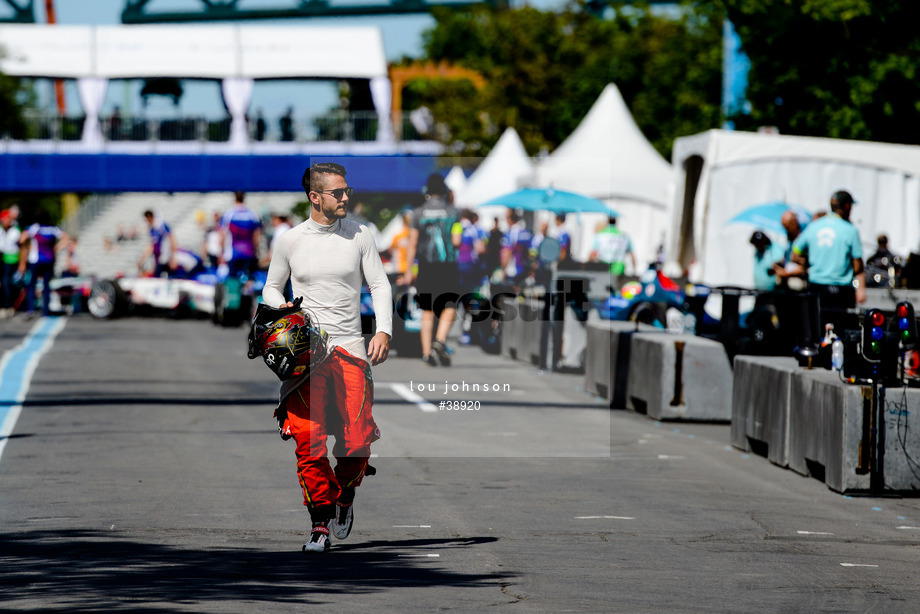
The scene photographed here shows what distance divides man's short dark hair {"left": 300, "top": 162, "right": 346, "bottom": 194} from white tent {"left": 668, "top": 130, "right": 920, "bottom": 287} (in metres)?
15.2

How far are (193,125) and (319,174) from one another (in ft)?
154

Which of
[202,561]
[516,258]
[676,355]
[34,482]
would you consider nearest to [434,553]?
[202,561]

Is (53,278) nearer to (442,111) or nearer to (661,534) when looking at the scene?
(661,534)

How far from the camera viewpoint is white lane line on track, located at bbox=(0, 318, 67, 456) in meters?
13.1

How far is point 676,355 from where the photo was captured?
14.1 metres

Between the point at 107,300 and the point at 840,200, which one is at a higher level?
the point at 840,200

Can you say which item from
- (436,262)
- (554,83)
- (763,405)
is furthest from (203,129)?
(763,405)

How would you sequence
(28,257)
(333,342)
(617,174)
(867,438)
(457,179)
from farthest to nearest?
1. (457,179)
2. (617,174)
3. (28,257)
4. (867,438)
5. (333,342)

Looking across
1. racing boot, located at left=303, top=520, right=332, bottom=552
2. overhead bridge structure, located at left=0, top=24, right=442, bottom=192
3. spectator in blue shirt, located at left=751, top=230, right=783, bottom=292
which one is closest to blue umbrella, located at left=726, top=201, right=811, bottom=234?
spectator in blue shirt, located at left=751, top=230, right=783, bottom=292

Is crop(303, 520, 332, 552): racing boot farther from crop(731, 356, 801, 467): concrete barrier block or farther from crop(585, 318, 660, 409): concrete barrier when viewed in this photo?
crop(585, 318, 660, 409): concrete barrier

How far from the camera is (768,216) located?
2095cm

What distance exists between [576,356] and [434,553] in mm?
11915

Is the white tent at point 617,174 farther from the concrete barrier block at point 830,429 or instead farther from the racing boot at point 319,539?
the racing boot at point 319,539

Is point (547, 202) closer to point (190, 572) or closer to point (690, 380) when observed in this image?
point (690, 380)
